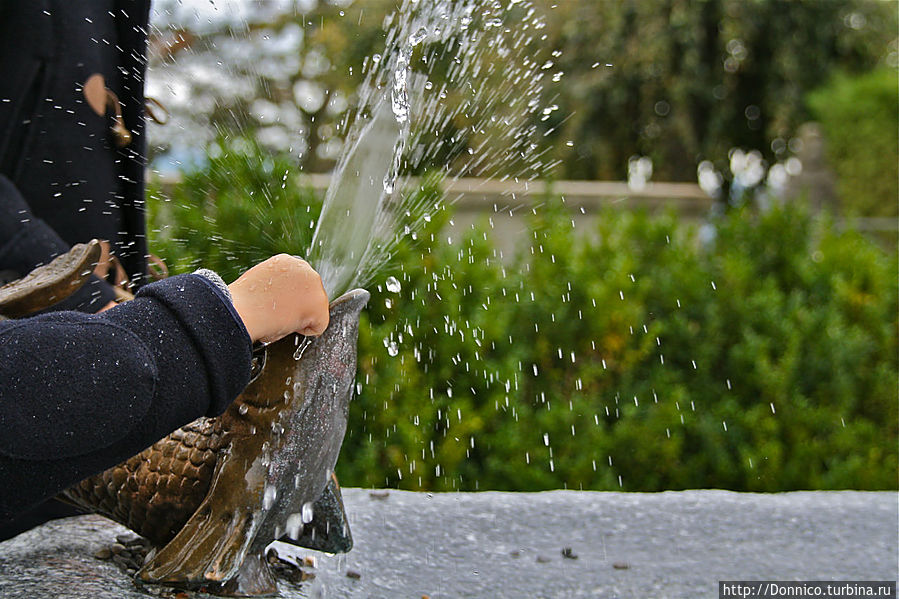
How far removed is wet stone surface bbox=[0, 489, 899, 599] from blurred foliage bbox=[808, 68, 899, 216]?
354 inches

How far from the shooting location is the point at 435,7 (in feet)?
5.57

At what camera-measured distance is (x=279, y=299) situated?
3.71ft

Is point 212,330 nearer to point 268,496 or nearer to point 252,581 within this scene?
point 268,496

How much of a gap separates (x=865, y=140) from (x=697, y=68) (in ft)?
9.01

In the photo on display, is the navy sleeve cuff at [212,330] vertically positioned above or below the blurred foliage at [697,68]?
above

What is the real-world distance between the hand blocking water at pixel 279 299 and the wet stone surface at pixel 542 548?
0.51m

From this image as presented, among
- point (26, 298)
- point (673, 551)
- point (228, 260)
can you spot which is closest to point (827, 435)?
point (673, 551)

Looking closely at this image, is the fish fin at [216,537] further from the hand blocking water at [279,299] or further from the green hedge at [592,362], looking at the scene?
the green hedge at [592,362]

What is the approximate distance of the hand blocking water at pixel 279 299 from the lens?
111 centimetres

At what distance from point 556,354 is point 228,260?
117cm

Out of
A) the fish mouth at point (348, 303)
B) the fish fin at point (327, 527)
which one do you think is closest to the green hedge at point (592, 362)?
the fish fin at point (327, 527)

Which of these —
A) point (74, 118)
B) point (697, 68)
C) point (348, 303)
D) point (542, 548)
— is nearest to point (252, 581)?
point (348, 303)

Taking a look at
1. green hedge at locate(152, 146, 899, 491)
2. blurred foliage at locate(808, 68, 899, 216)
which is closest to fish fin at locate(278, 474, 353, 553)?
green hedge at locate(152, 146, 899, 491)

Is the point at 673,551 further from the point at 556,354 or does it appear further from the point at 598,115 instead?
the point at 598,115
